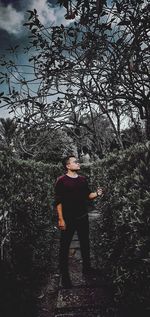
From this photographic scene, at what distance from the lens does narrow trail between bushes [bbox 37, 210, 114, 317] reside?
3752 millimetres

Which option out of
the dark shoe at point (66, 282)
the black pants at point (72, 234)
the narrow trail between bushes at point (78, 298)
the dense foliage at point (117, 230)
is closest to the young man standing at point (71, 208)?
the black pants at point (72, 234)

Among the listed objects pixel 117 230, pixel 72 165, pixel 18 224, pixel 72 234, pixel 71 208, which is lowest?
pixel 72 234

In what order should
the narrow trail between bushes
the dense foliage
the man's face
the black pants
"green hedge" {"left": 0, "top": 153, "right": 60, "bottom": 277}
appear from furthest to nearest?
1. the man's face
2. the black pants
3. "green hedge" {"left": 0, "top": 153, "right": 60, "bottom": 277}
4. the narrow trail between bushes
5. the dense foliage

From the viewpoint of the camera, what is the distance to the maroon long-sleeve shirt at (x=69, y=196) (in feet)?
16.2

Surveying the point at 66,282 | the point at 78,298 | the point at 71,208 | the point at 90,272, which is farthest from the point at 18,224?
the point at 90,272

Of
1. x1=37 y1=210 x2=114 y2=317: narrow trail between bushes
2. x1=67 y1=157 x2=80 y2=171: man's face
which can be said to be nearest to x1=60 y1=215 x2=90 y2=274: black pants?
x1=37 y1=210 x2=114 y2=317: narrow trail between bushes

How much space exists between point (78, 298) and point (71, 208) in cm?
137

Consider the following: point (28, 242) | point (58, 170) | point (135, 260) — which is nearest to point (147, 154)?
point (135, 260)

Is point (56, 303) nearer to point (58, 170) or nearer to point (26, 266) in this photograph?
point (26, 266)

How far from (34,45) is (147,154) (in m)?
2.95

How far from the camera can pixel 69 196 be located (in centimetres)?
494

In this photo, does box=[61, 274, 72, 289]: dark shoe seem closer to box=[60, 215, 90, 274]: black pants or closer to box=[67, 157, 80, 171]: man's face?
box=[60, 215, 90, 274]: black pants

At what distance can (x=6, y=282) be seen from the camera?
11.9ft

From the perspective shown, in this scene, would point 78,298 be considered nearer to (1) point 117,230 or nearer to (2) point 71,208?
(1) point 117,230
